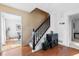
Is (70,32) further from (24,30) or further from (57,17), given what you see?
(24,30)

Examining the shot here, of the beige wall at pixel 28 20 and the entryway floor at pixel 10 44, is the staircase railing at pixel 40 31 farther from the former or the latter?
the entryway floor at pixel 10 44

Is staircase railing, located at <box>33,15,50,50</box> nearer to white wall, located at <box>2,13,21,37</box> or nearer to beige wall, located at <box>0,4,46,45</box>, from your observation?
beige wall, located at <box>0,4,46,45</box>

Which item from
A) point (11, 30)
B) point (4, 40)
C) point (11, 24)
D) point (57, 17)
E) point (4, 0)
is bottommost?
point (4, 40)

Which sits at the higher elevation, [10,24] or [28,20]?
[28,20]

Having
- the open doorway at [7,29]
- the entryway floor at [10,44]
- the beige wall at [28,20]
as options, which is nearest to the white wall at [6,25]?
the open doorway at [7,29]

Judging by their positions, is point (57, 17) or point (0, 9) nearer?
point (57, 17)

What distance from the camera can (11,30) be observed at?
212 centimetres

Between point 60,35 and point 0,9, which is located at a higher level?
point 0,9

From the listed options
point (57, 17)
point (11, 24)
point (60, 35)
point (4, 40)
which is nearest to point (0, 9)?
point (11, 24)

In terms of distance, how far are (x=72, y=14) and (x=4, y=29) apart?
183cm

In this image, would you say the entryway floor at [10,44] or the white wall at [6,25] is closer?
the white wall at [6,25]

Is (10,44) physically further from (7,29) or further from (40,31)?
(40,31)

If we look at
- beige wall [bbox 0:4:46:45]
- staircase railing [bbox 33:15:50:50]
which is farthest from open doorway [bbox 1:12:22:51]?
staircase railing [bbox 33:15:50:50]

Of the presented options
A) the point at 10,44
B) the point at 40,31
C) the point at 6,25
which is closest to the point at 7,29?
the point at 6,25
